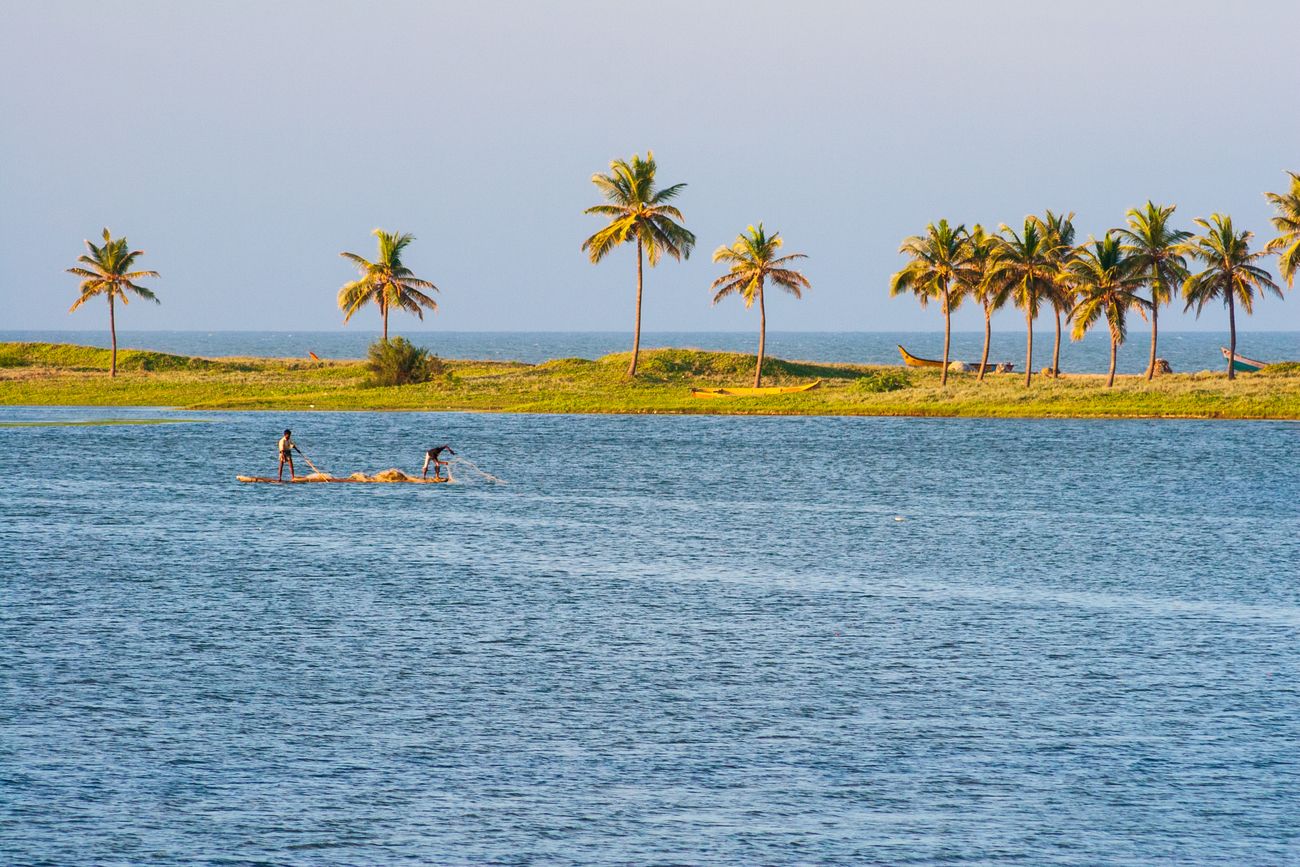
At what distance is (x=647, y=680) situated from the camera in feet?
91.2

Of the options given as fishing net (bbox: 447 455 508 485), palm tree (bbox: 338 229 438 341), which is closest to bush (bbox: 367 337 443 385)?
palm tree (bbox: 338 229 438 341)

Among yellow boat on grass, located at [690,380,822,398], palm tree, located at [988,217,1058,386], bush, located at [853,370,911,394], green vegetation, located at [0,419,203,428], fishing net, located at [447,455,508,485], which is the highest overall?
palm tree, located at [988,217,1058,386]

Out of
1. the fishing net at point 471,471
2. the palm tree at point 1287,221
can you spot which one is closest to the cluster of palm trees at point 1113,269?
the palm tree at point 1287,221

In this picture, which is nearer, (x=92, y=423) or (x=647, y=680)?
(x=647, y=680)

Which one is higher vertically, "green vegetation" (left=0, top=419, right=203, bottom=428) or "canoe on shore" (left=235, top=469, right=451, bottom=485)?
"green vegetation" (left=0, top=419, right=203, bottom=428)

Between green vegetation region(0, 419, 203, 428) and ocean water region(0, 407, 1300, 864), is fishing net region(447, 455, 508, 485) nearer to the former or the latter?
ocean water region(0, 407, 1300, 864)

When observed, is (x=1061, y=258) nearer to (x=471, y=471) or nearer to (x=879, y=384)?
(x=879, y=384)

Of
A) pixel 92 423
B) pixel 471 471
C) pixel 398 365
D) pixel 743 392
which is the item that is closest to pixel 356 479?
pixel 471 471

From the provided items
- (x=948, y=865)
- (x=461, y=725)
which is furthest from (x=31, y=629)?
(x=948, y=865)

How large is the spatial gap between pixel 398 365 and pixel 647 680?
324 feet

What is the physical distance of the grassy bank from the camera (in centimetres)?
10375

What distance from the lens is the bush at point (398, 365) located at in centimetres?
12288

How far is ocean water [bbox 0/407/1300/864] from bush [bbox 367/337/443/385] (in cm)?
6346

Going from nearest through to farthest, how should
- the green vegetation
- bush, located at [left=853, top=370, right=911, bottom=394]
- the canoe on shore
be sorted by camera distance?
the canoe on shore, the green vegetation, bush, located at [left=853, top=370, right=911, bottom=394]
